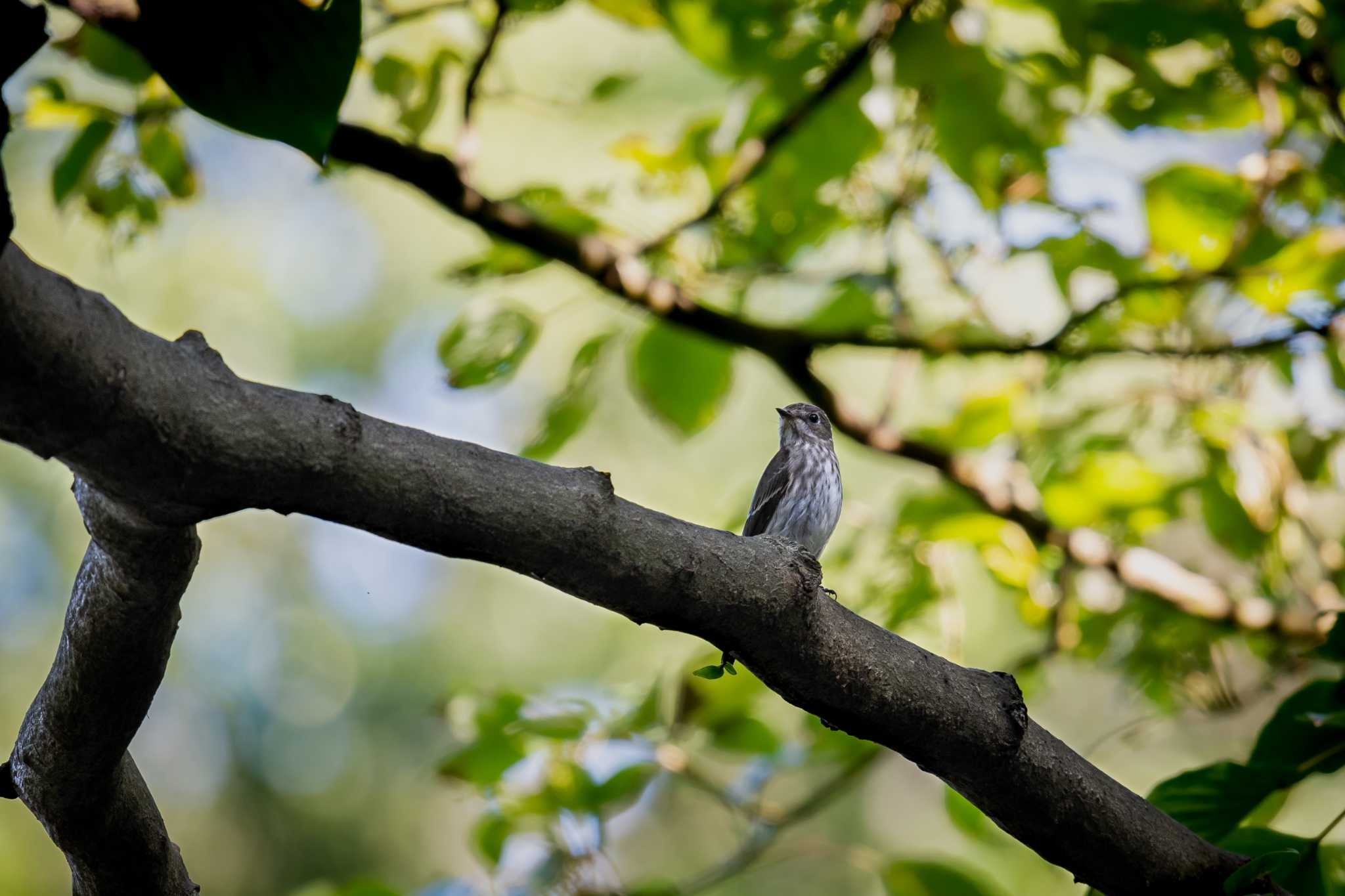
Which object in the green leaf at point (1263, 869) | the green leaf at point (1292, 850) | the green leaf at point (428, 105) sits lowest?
the green leaf at point (1292, 850)

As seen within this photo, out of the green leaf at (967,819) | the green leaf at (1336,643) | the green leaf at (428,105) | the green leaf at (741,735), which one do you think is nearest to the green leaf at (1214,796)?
the green leaf at (1336,643)

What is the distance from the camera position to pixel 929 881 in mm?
2660

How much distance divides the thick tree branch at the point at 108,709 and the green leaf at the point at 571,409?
4.64ft

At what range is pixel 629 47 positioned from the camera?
15.3ft

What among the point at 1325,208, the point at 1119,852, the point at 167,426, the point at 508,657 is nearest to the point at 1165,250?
the point at 1325,208

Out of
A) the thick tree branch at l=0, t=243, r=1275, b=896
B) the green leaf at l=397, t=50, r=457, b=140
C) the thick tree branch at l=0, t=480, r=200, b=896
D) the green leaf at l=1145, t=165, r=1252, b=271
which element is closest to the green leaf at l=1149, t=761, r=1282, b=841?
the thick tree branch at l=0, t=243, r=1275, b=896

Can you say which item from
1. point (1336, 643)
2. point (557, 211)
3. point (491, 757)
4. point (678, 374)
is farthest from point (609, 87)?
point (1336, 643)

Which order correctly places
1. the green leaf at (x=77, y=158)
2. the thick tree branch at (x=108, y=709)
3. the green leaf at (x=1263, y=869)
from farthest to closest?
1. the green leaf at (x=77, y=158)
2. the green leaf at (x=1263, y=869)
3. the thick tree branch at (x=108, y=709)

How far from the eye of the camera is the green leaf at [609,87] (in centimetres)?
294

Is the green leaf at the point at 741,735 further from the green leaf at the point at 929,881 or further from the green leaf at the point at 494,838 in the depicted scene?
the green leaf at the point at 494,838

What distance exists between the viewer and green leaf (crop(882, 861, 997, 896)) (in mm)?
2604

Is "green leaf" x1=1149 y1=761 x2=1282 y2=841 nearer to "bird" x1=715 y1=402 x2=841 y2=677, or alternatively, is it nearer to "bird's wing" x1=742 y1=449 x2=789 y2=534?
"bird" x1=715 y1=402 x2=841 y2=677

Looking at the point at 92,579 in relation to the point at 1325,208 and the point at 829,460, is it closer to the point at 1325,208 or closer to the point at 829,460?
the point at 829,460

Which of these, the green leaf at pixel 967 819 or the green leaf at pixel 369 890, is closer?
the green leaf at pixel 369 890
